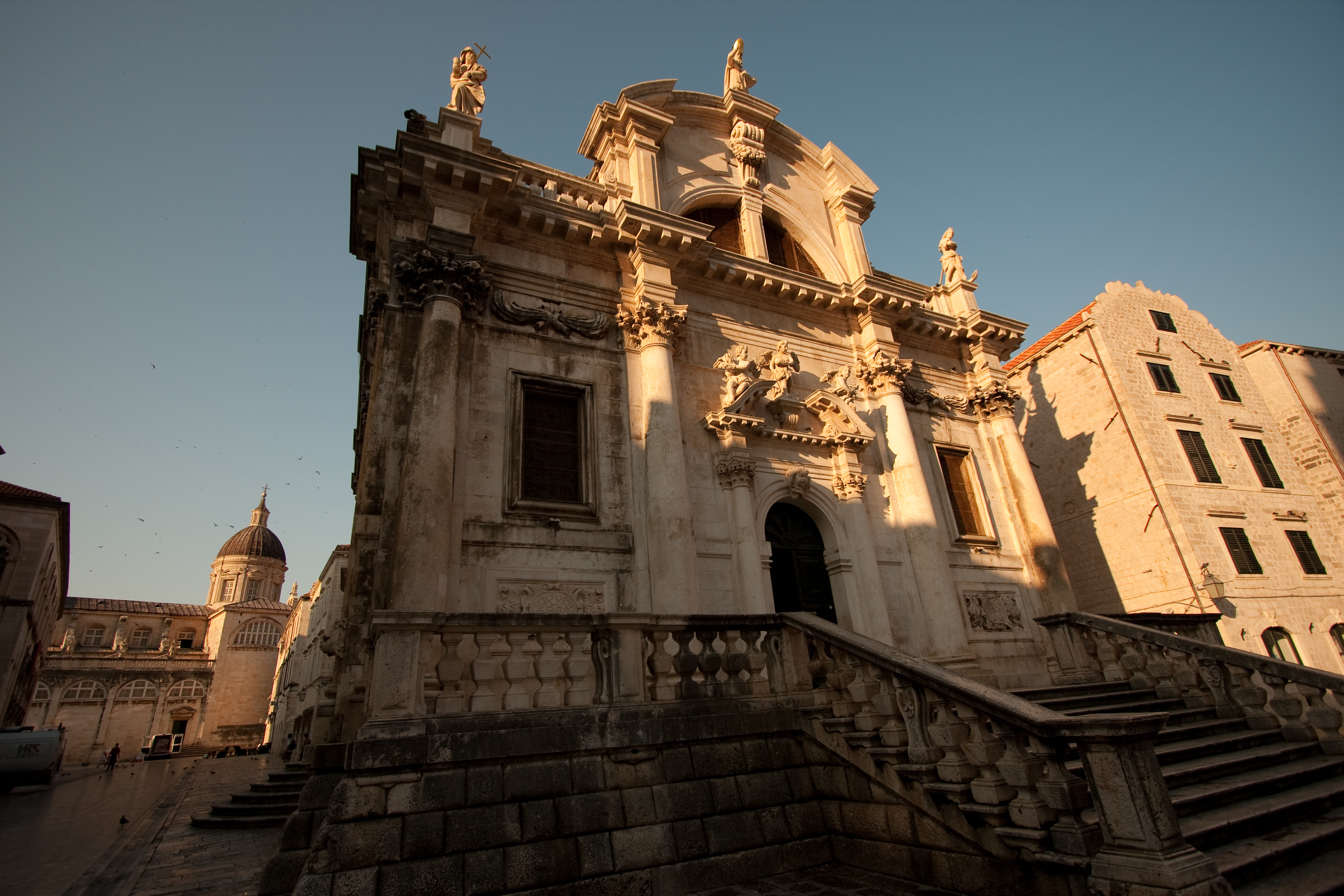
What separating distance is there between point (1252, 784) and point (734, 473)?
7.36 metres

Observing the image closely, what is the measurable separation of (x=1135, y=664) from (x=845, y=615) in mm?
4582

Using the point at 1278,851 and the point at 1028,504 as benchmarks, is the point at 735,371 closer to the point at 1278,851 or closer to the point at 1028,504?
the point at 1028,504

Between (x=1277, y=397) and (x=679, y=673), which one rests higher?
(x=1277, y=397)

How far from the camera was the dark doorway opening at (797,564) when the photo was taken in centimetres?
1171

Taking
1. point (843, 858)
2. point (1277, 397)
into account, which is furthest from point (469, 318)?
point (1277, 397)

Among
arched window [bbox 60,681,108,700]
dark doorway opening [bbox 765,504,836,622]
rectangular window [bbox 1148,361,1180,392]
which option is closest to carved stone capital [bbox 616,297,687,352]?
dark doorway opening [bbox 765,504,836,622]

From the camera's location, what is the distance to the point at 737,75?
52.3ft

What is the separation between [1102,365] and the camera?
24281mm

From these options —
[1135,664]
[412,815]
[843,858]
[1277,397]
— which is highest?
[1277,397]

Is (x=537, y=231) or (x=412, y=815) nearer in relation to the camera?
(x=412, y=815)

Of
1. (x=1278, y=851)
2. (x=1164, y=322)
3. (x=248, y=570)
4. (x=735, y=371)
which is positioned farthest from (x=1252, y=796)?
(x=248, y=570)

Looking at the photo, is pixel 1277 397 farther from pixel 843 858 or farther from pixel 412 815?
pixel 412 815

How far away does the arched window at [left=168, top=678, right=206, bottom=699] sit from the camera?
54.0 meters

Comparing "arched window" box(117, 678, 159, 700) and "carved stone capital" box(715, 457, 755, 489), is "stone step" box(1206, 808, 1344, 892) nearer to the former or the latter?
"carved stone capital" box(715, 457, 755, 489)
